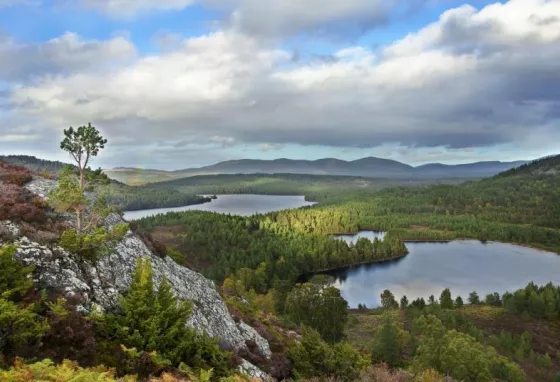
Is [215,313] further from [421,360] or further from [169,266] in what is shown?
[421,360]

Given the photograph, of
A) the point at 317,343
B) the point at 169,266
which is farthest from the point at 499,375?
the point at 169,266

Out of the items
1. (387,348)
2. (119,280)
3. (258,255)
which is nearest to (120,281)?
(119,280)

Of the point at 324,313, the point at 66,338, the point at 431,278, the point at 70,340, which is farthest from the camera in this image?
the point at 431,278

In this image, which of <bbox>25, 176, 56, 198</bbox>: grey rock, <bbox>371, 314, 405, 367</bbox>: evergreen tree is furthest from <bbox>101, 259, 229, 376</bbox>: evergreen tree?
<bbox>371, 314, 405, 367</bbox>: evergreen tree

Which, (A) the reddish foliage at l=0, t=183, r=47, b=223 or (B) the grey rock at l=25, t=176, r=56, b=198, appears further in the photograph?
(B) the grey rock at l=25, t=176, r=56, b=198

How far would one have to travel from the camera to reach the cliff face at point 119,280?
2156cm

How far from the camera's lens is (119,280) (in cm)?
2527

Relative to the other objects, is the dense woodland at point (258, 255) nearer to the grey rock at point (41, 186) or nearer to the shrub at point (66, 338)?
the grey rock at point (41, 186)

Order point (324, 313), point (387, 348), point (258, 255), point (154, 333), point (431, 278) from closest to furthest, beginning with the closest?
point (154, 333)
point (387, 348)
point (324, 313)
point (431, 278)
point (258, 255)

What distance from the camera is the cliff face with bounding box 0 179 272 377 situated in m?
21.6

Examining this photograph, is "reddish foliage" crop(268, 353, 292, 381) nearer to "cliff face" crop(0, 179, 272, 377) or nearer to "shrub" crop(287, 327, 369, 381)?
"shrub" crop(287, 327, 369, 381)

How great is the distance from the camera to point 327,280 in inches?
6019

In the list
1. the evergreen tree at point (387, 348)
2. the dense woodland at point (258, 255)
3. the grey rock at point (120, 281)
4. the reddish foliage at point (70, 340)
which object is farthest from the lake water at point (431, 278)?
the reddish foliage at point (70, 340)

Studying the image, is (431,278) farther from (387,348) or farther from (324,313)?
(387,348)
